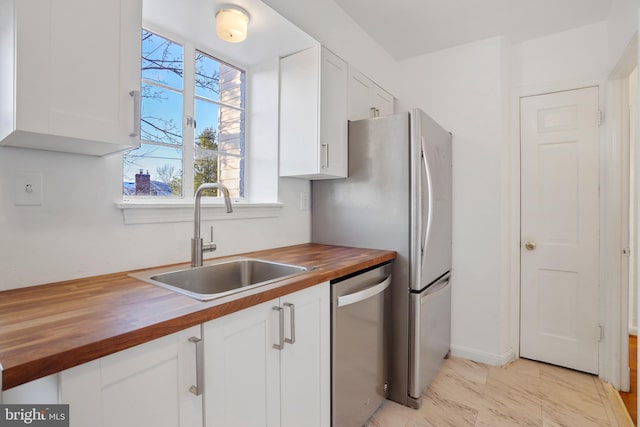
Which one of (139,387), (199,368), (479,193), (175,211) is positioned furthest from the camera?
(479,193)

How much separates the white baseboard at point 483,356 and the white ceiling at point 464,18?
2475 mm

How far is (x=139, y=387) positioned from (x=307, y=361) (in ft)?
2.28

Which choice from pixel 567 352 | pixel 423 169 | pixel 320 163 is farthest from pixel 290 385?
pixel 567 352

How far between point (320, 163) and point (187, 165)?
2.45ft

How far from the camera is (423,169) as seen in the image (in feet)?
6.34

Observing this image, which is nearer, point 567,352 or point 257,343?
point 257,343

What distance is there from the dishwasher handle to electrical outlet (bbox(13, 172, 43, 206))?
4.05 feet

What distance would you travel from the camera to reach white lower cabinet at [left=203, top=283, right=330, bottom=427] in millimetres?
971

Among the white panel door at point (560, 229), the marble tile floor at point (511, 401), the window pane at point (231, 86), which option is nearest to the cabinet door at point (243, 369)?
the marble tile floor at point (511, 401)

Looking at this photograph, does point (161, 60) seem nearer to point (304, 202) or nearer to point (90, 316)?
point (304, 202)

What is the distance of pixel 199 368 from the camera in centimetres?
90

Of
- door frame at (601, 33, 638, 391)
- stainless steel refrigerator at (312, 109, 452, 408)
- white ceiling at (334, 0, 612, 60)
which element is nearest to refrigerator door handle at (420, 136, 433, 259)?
stainless steel refrigerator at (312, 109, 452, 408)

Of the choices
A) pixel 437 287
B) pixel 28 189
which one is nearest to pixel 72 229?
pixel 28 189

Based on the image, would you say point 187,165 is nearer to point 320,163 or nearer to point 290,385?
point 320,163
